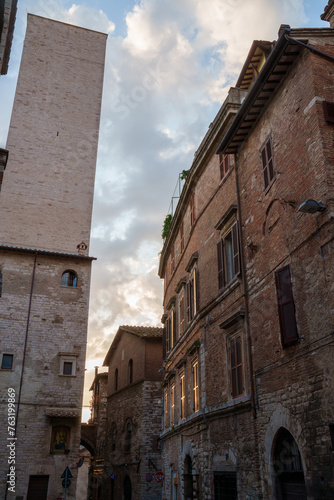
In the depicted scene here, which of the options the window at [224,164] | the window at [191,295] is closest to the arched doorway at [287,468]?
the window at [191,295]

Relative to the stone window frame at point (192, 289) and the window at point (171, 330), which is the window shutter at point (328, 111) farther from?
the window at point (171, 330)

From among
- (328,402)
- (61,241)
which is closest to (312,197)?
(328,402)

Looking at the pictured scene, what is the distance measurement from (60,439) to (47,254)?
848 cm

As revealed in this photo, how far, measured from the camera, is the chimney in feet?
42.8

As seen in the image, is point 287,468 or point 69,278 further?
point 69,278

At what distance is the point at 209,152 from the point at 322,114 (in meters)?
7.17

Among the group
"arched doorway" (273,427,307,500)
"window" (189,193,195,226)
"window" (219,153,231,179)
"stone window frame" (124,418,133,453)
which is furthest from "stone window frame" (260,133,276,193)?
"stone window frame" (124,418,133,453)

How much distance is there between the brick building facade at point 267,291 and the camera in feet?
28.5

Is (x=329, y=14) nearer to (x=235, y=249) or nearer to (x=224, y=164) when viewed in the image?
(x=224, y=164)

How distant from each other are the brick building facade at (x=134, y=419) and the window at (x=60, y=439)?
4956 millimetres

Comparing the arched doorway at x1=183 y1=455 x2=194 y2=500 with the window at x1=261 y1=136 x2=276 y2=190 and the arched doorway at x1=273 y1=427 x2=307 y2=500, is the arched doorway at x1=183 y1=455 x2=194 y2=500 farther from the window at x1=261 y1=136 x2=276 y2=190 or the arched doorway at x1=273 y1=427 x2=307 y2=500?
the window at x1=261 y1=136 x2=276 y2=190

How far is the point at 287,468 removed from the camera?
9414 mm

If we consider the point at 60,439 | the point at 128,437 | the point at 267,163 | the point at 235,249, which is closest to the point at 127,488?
the point at 128,437

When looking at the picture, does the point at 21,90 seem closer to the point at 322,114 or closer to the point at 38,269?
the point at 38,269
